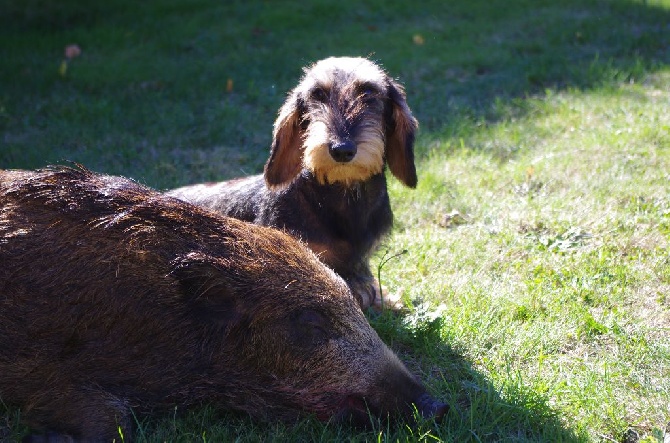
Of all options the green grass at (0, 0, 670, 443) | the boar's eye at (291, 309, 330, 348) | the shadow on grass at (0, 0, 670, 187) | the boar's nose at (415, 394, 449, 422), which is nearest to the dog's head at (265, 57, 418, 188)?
the green grass at (0, 0, 670, 443)

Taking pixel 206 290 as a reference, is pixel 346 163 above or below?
above

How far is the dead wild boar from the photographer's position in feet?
11.5

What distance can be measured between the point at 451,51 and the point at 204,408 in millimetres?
7149

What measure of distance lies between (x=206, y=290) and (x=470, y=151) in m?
4.21

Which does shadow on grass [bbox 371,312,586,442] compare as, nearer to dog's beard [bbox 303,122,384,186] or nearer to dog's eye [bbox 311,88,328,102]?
dog's beard [bbox 303,122,384,186]

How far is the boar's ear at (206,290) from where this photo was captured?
11.6 feet

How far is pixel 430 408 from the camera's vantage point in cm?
347

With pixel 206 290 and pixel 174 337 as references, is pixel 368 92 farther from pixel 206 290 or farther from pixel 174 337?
pixel 174 337

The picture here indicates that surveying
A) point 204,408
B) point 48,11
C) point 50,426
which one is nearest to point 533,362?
point 204,408

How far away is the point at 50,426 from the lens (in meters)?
3.48

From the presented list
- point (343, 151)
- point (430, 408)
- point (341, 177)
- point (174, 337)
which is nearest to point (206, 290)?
point (174, 337)

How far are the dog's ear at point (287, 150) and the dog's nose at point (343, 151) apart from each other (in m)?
0.65

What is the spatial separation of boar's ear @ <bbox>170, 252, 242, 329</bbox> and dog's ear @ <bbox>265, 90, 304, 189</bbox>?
1532mm

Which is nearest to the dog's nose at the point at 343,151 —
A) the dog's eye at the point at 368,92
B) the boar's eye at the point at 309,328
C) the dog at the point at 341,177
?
the dog at the point at 341,177
